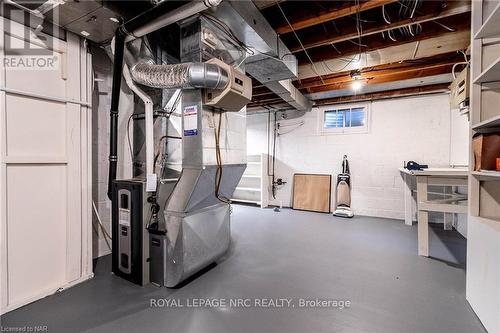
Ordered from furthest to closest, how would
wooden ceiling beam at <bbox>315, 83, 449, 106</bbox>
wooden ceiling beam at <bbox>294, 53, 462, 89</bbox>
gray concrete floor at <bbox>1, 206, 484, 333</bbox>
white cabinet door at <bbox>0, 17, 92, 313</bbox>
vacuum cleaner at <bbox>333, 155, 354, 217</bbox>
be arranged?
vacuum cleaner at <bbox>333, 155, 354, 217</bbox>, wooden ceiling beam at <bbox>315, 83, 449, 106</bbox>, wooden ceiling beam at <bbox>294, 53, 462, 89</bbox>, white cabinet door at <bbox>0, 17, 92, 313</bbox>, gray concrete floor at <bbox>1, 206, 484, 333</bbox>

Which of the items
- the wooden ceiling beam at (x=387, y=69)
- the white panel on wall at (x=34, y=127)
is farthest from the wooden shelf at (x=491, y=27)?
the white panel on wall at (x=34, y=127)

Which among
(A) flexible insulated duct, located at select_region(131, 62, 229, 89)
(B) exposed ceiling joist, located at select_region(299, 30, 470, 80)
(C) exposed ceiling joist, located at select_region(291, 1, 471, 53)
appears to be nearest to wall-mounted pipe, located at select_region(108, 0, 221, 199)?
(A) flexible insulated duct, located at select_region(131, 62, 229, 89)

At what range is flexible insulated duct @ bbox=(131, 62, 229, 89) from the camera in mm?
1786

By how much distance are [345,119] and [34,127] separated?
5060mm

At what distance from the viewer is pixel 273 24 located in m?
2.36

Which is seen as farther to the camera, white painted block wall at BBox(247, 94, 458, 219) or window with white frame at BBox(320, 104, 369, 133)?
window with white frame at BBox(320, 104, 369, 133)

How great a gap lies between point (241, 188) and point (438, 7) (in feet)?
16.1

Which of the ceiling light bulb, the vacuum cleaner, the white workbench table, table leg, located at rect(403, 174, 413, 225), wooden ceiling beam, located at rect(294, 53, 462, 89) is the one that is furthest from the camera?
the vacuum cleaner

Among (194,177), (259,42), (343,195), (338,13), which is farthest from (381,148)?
(194,177)

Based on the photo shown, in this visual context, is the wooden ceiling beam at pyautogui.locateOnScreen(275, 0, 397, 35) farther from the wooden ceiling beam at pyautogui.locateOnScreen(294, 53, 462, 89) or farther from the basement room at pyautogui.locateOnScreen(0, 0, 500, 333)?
the wooden ceiling beam at pyautogui.locateOnScreen(294, 53, 462, 89)

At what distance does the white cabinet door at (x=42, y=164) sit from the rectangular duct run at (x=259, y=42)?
1428 mm

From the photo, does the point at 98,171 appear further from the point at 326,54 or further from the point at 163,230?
the point at 326,54

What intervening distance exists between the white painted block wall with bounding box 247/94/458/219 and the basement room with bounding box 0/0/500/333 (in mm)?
1369

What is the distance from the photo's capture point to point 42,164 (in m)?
1.92
